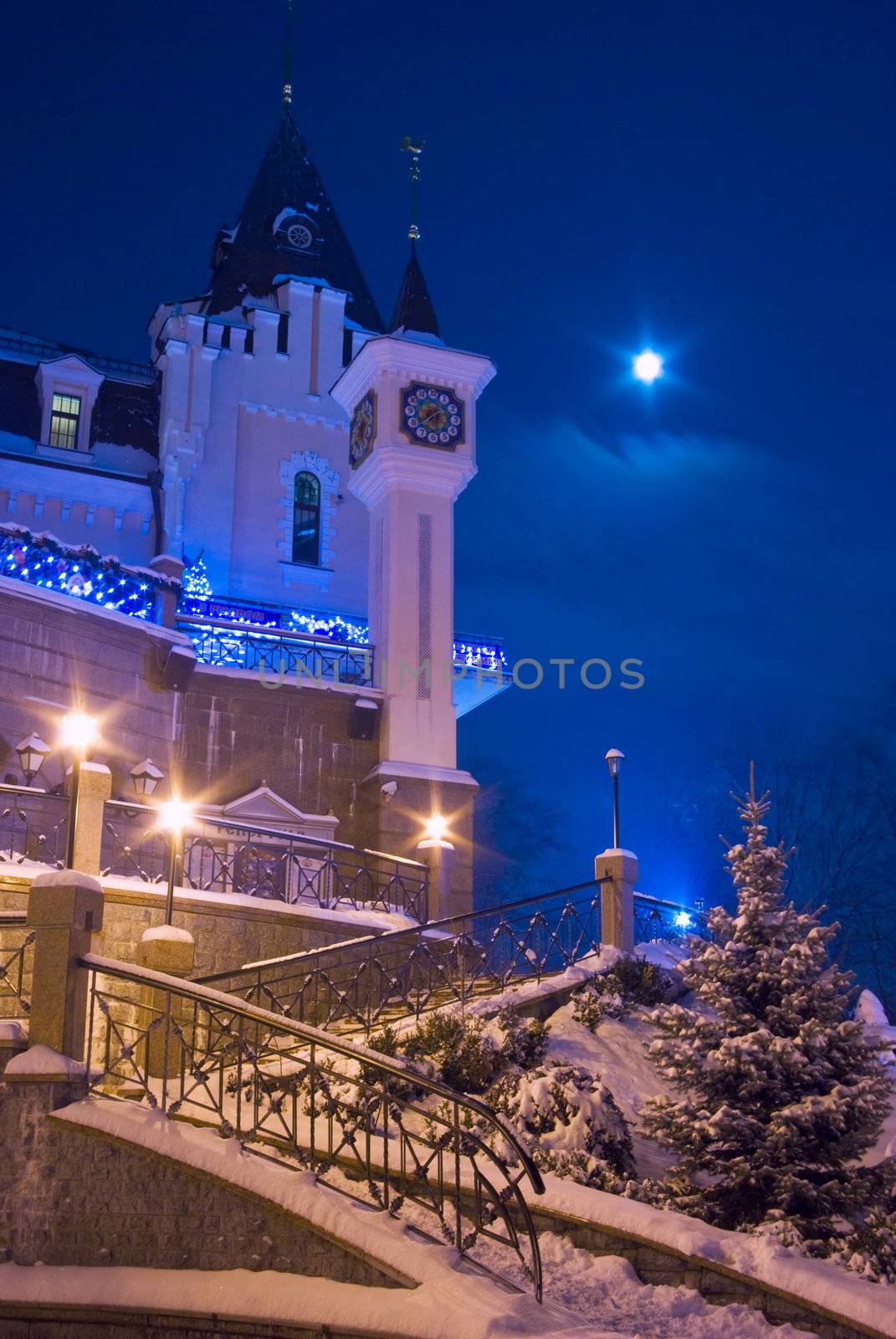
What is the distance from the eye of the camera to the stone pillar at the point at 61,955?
11969 mm

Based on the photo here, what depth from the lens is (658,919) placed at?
21.7 metres

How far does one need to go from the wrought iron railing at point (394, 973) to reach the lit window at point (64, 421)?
18172mm

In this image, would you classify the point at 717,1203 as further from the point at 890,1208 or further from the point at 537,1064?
the point at 537,1064

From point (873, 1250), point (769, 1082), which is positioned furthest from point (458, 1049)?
point (873, 1250)

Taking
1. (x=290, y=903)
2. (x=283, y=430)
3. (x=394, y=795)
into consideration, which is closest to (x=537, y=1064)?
(x=290, y=903)

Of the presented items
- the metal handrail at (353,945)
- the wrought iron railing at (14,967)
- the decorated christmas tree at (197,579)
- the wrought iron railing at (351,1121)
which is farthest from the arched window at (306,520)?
the wrought iron railing at (351,1121)

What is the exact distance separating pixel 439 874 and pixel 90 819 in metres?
7.55

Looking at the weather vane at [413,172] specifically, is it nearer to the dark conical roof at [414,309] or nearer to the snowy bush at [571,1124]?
the dark conical roof at [414,309]

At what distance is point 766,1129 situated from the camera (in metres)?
12.0

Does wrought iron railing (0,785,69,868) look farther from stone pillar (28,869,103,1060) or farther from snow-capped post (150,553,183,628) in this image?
stone pillar (28,869,103,1060)

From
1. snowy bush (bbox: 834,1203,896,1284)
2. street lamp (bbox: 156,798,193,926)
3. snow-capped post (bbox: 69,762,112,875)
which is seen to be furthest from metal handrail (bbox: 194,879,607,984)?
snowy bush (bbox: 834,1203,896,1284)

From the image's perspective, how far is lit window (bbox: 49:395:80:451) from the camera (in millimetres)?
33219

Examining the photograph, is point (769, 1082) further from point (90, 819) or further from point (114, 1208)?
point (90, 819)

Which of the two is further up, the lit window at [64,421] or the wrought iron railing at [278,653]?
the lit window at [64,421]
